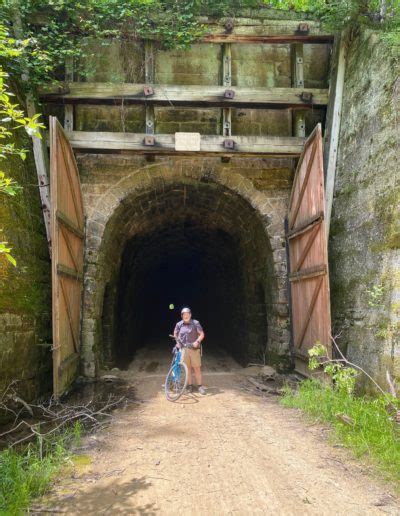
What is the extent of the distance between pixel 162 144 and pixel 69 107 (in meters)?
1.82

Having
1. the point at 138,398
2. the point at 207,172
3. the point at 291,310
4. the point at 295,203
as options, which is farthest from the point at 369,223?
the point at 138,398

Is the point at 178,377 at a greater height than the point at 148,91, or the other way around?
the point at 148,91

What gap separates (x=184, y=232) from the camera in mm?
11844

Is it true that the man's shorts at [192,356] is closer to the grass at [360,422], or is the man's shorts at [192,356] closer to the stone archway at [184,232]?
the grass at [360,422]

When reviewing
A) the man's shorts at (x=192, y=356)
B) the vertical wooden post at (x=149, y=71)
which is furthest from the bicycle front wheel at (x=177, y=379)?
Answer: the vertical wooden post at (x=149, y=71)

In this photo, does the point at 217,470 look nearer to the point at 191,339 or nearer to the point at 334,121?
the point at 191,339

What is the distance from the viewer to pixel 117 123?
7652 mm

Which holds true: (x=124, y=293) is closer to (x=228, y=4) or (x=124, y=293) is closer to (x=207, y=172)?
(x=207, y=172)

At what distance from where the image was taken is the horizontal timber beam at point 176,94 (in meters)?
7.08

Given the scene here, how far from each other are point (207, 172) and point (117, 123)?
1896mm

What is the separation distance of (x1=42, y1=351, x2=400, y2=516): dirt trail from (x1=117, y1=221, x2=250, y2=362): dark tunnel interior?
5318mm

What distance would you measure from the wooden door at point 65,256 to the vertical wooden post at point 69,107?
718 millimetres

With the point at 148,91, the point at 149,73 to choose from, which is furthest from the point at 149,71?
the point at 148,91

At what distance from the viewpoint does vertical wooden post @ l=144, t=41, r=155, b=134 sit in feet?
24.0
